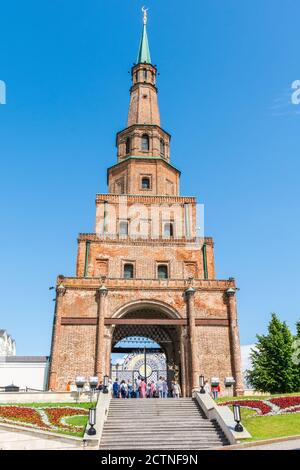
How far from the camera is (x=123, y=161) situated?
119ft

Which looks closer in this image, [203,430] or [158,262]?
[203,430]

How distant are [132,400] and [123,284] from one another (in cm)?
939

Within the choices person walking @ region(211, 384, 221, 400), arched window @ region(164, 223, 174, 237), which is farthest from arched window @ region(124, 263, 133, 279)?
person walking @ region(211, 384, 221, 400)

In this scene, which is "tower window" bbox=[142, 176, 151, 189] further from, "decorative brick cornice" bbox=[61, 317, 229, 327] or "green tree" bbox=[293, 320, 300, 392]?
"green tree" bbox=[293, 320, 300, 392]

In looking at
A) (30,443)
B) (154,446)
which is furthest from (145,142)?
(30,443)

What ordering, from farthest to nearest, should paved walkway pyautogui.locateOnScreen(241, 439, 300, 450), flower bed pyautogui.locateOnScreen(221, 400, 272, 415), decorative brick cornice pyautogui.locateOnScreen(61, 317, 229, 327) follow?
1. decorative brick cornice pyautogui.locateOnScreen(61, 317, 229, 327)
2. flower bed pyautogui.locateOnScreen(221, 400, 272, 415)
3. paved walkway pyautogui.locateOnScreen(241, 439, 300, 450)

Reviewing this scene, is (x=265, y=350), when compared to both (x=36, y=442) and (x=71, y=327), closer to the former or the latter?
(x=71, y=327)

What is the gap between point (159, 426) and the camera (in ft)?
54.3

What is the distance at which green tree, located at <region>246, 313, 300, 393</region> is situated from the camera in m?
31.0

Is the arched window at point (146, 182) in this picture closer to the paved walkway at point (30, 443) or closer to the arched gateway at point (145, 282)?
the arched gateway at point (145, 282)

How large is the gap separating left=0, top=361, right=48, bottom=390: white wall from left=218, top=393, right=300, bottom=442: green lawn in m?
16.6

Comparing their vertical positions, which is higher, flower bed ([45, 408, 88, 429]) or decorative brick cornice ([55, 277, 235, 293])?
decorative brick cornice ([55, 277, 235, 293])

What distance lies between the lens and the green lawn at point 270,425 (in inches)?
575
